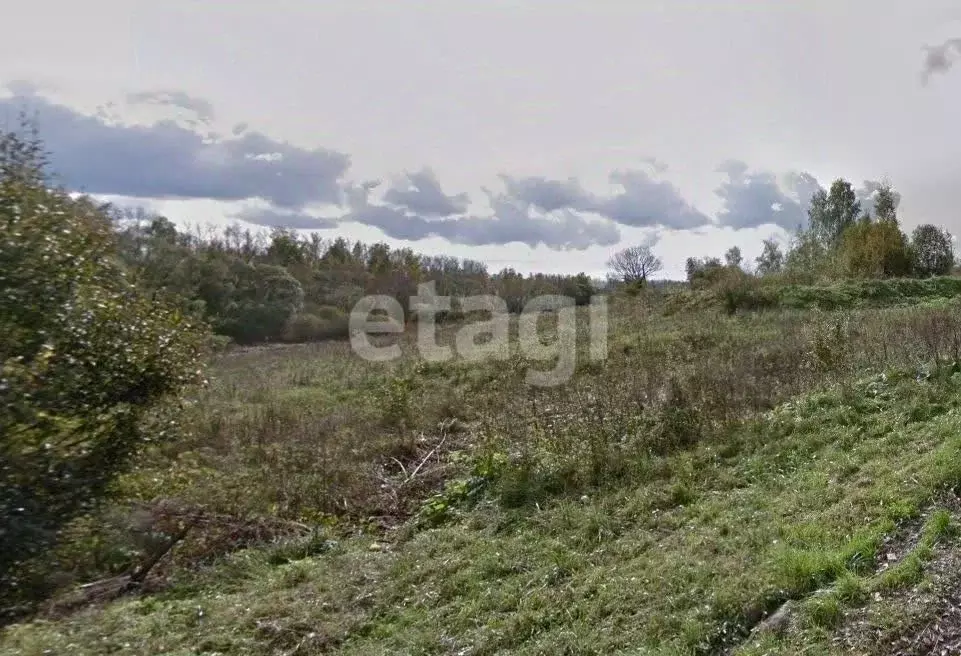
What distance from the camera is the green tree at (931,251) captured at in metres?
25.0

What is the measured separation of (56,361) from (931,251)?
30850mm

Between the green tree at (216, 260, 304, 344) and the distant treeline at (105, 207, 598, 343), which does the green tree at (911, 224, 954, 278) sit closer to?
the distant treeline at (105, 207, 598, 343)

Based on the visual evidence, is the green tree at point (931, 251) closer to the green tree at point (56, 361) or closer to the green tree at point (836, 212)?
the green tree at point (836, 212)

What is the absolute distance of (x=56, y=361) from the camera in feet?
12.1

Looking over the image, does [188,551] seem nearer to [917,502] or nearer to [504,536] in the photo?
→ [504,536]

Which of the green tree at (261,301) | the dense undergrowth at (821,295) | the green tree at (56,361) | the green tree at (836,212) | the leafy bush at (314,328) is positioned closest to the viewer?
the green tree at (56,361)

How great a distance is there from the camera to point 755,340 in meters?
11.2

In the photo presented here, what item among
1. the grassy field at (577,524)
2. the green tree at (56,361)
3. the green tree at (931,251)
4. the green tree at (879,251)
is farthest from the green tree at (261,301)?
the green tree at (931,251)

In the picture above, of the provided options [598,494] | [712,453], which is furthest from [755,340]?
[598,494]

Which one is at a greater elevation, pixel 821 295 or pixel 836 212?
pixel 836 212

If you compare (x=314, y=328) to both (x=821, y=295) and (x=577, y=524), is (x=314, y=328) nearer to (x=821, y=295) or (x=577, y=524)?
(x=821, y=295)

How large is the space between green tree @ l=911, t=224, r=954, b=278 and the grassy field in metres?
20.2

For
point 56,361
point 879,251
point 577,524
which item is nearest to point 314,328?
point 879,251

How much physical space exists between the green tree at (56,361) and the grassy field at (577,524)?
A: 0.48 metres
